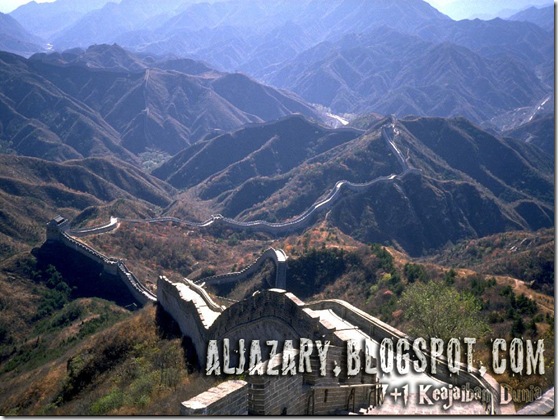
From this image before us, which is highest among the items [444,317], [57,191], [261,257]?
[57,191]

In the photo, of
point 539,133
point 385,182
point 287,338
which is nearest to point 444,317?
point 287,338

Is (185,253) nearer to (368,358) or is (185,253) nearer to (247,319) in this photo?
(247,319)

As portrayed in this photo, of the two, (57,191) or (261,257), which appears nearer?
(261,257)

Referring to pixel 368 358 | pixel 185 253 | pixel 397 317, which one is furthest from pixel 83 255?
pixel 368 358

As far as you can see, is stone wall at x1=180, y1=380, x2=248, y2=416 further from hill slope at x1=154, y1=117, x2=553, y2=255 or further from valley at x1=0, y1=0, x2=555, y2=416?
hill slope at x1=154, y1=117, x2=553, y2=255

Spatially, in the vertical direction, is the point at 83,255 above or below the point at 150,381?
above

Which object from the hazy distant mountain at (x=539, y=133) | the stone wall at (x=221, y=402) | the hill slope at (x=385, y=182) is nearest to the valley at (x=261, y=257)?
the stone wall at (x=221, y=402)

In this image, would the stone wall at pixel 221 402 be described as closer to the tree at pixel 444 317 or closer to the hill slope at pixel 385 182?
the tree at pixel 444 317

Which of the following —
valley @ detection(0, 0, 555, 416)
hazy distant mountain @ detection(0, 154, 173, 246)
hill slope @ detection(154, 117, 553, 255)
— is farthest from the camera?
hill slope @ detection(154, 117, 553, 255)

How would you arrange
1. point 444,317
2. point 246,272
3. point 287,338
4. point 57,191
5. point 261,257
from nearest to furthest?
point 287,338 → point 444,317 → point 261,257 → point 246,272 → point 57,191

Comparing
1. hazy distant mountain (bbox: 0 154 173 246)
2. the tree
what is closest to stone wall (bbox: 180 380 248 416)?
Answer: the tree

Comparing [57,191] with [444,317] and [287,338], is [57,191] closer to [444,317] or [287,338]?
[287,338]
